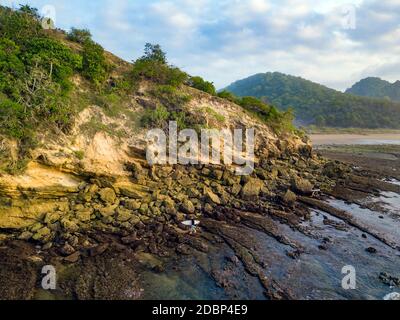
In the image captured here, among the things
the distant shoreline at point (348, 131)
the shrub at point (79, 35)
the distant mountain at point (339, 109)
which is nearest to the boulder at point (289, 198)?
the shrub at point (79, 35)

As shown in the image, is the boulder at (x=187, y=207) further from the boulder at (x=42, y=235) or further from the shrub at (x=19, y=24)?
the shrub at (x=19, y=24)

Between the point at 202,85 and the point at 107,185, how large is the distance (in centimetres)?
1776

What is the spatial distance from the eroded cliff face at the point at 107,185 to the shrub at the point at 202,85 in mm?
5210

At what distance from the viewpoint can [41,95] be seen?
2020 cm

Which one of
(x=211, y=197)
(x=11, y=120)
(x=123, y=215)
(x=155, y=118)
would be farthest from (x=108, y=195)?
(x=155, y=118)

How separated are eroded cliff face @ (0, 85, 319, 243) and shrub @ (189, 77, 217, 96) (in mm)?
5210

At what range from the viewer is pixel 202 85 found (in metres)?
34.0

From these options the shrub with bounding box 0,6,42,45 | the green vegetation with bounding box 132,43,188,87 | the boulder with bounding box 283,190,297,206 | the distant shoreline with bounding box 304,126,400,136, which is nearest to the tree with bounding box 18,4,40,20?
the shrub with bounding box 0,6,42,45

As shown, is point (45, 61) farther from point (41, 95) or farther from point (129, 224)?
point (129, 224)

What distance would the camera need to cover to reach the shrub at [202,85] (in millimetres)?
33844

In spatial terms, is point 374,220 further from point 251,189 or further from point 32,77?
point 32,77

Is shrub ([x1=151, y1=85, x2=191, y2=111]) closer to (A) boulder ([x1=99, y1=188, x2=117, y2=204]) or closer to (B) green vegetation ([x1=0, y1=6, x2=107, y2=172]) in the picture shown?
(B) green vegetation ([x1=0, y1=6, x2=107, y2=172])
